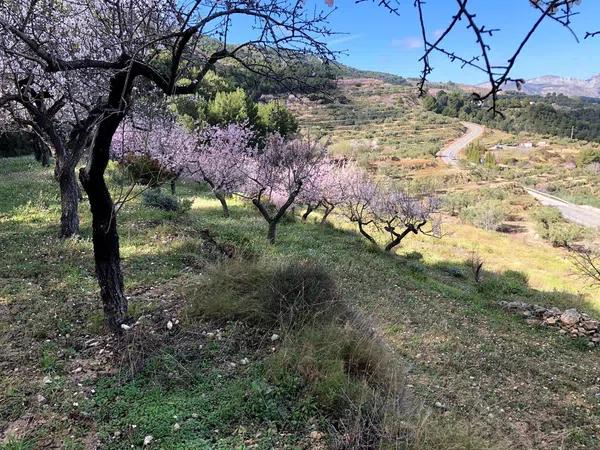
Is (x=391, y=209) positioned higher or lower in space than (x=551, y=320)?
higher

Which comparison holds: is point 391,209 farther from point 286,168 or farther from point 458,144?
point 458,144

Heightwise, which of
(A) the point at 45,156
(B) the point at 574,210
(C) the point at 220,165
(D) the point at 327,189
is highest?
(A) the point at 45,156

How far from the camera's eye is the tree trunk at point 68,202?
28.3 ft

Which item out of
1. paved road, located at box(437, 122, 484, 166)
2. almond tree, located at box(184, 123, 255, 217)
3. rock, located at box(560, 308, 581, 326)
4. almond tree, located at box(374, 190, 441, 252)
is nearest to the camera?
rock, located at box(560, 308, 581, 326)

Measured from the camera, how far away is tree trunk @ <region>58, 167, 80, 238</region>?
862 centimetres

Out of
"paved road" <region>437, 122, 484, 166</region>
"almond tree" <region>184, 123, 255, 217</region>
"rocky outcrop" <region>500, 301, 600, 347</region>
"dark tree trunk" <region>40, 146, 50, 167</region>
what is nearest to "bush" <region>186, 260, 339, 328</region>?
"rocky outcrop" <region>500, 301, 600, 347</region>

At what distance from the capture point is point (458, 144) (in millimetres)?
69000

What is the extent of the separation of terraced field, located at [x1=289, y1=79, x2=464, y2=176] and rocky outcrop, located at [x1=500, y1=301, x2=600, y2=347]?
38787 mm

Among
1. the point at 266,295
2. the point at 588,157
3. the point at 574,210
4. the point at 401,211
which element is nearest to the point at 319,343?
the point at 266,295

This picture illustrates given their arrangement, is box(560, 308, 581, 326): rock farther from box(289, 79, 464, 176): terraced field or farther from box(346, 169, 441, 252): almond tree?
box(289, 79, 464, 176): terraced field

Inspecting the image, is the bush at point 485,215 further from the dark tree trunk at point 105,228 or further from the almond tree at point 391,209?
the dark tree trunk at point 105,228

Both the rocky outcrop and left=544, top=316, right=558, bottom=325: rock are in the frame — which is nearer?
the rocky outcrop

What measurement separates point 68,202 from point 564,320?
1133 cm

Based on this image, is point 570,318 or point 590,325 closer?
point 590,325
